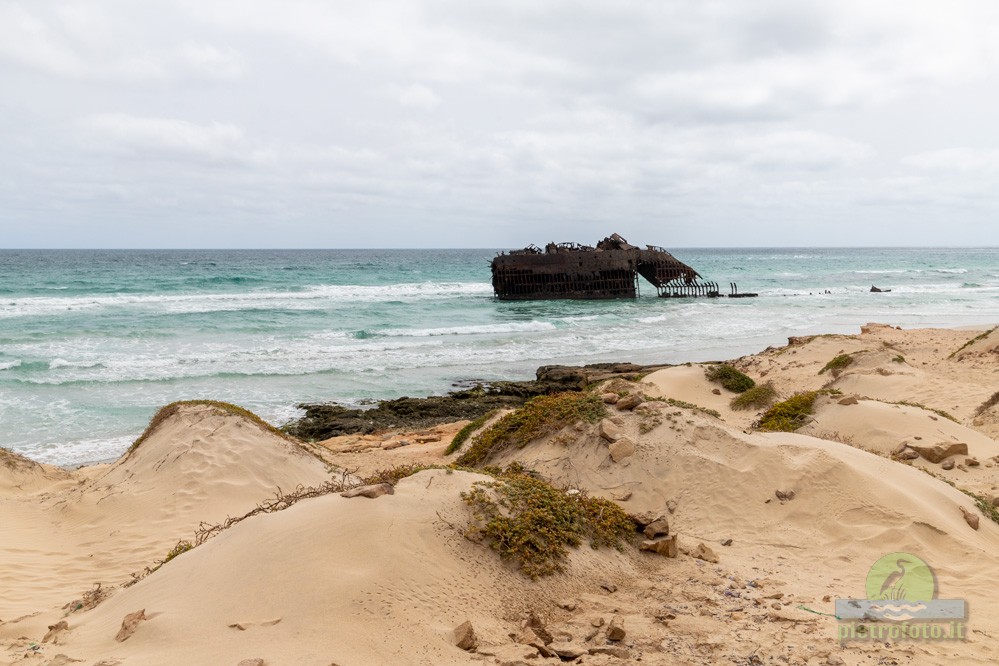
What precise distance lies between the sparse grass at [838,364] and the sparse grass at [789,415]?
4665 millimetres

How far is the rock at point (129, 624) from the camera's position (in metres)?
5.07

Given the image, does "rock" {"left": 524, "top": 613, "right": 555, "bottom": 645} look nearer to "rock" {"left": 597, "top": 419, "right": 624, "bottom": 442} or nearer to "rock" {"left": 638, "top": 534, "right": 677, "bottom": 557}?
"rock" {"left": 638, "top": 534, "right": 677, "bottom": 557}

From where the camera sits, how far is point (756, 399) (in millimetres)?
14719

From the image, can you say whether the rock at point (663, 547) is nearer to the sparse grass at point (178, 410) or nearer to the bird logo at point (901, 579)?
the bird logo at point (901, 579)

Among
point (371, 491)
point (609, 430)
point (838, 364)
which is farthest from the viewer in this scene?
point (838, 364)

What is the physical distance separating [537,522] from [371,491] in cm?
151

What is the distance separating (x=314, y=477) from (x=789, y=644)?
24.3 ft

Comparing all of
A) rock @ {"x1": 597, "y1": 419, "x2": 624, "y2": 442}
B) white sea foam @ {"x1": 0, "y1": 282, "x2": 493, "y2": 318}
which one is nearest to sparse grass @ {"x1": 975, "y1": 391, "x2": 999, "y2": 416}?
rock @ {"x1": 597, "y1": 419, "x2": 624, "y2": 442}

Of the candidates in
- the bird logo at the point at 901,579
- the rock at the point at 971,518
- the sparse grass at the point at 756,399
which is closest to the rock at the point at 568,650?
the bird logo at the point at 901,579

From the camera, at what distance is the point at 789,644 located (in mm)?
5066

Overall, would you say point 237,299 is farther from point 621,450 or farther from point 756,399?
point 621,450

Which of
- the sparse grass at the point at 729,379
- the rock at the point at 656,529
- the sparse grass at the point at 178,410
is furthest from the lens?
the sparse grass at the point at 729,379

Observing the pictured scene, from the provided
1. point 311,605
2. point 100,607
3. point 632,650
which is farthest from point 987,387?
point 100,607

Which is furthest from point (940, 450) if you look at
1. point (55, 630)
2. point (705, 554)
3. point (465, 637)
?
point (55, 630)
